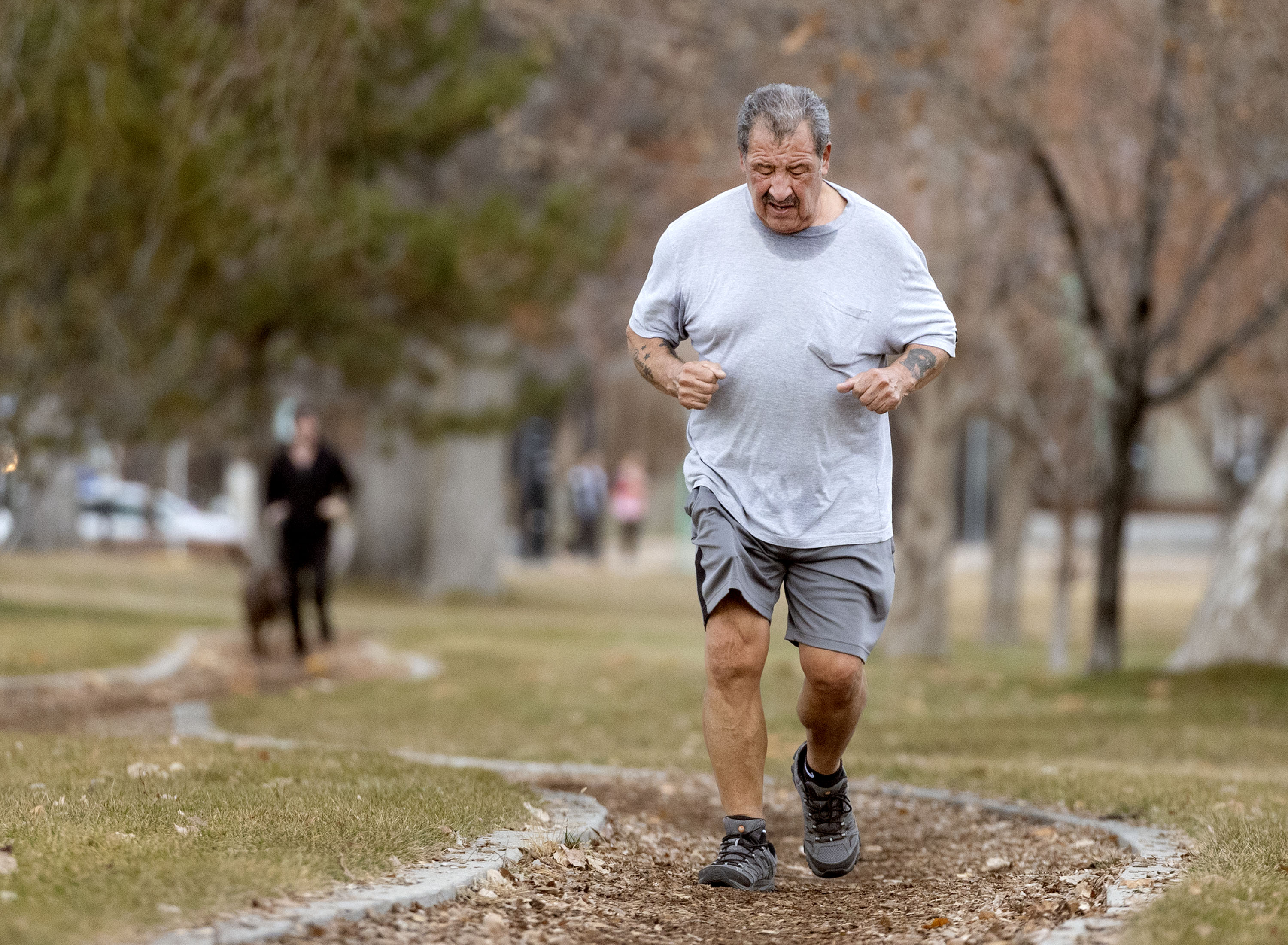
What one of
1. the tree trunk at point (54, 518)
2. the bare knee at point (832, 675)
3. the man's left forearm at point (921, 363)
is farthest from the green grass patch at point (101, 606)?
the man's left forearm at point (921, 363)

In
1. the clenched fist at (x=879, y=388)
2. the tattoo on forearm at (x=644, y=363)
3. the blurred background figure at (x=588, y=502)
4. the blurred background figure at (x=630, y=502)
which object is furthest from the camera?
the blurred background figure at (x=630, y=502)

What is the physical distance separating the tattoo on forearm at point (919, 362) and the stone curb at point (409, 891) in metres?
1.73

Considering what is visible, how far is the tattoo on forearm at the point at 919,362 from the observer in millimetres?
5117

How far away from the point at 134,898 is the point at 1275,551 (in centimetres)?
988

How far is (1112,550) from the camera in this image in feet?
43.2

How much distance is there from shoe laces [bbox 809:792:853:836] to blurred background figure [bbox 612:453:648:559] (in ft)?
97.7

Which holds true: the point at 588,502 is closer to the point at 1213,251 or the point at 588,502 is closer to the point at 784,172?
the point at 1213,251

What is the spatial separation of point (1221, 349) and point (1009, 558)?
10.1 meters

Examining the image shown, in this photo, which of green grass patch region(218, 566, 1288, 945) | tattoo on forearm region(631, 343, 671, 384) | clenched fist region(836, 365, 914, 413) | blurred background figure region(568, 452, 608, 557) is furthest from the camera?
blurred background figure region(568, 452, 608, 557)

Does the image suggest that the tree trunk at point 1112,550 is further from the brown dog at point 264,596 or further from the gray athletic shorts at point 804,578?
the gray athletic shorts at point 804,578

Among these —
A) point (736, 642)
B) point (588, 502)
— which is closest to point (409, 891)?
point (736, 642)

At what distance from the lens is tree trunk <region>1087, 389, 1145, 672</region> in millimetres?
13125

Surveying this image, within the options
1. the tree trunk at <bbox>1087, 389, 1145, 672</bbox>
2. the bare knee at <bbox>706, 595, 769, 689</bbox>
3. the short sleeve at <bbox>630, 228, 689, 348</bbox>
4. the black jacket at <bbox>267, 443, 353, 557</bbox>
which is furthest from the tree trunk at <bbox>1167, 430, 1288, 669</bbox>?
the short sleeve at <bbox>630, 228, 689, 348</bbox>

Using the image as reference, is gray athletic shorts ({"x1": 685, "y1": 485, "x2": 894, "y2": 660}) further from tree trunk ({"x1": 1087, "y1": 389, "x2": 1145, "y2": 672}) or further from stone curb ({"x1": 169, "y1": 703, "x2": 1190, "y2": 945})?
tree trunk ({"x1": 1087, "y1": 389, "x2": 1145, "y2": 672})
